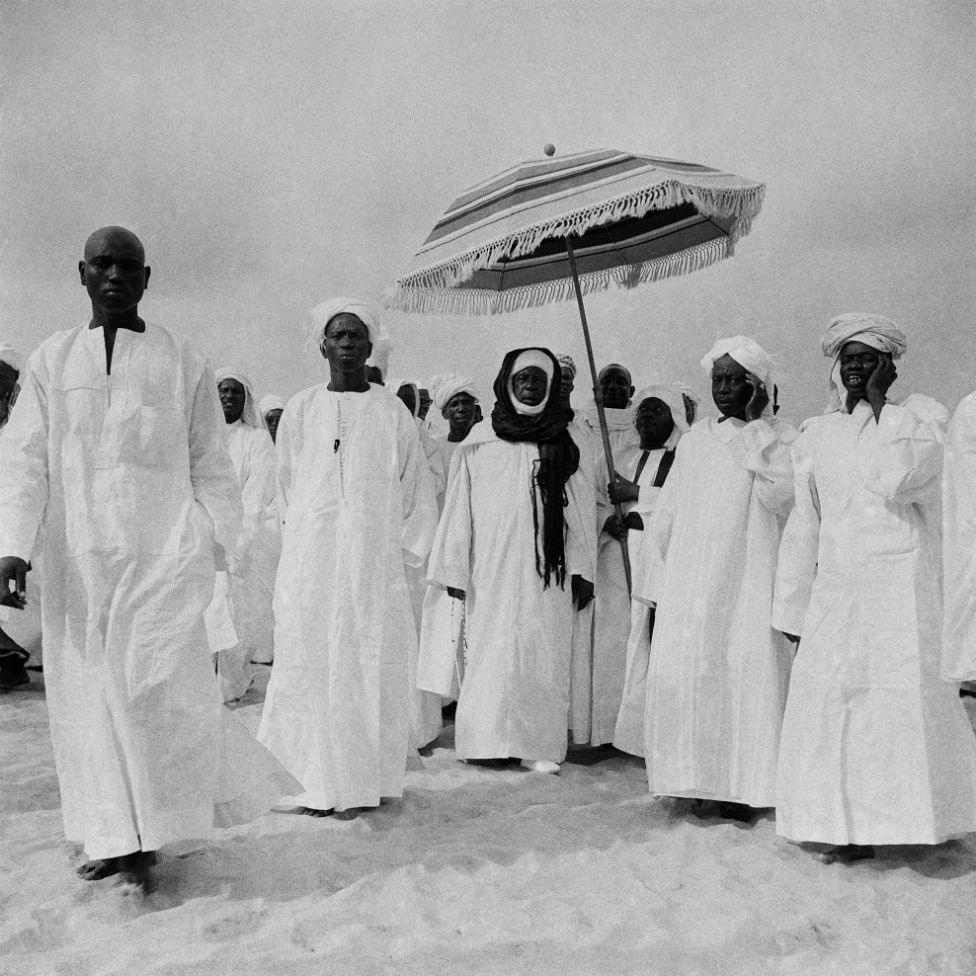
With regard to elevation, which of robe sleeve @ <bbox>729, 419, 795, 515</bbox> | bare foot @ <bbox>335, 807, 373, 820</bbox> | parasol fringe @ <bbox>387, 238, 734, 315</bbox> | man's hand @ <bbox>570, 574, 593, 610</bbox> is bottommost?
bare foot @ <bbox>335, 807, 373, 820</bbox>

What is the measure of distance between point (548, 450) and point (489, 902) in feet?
9.64

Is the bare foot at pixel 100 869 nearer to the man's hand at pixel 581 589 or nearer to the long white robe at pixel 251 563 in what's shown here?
the man's hand at pixel 581 589

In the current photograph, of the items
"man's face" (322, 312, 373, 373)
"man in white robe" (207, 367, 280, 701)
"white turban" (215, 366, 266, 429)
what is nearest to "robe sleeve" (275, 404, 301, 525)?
"man's face" (322, 312, 373, 373)

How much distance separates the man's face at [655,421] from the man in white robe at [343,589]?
5.94 feet

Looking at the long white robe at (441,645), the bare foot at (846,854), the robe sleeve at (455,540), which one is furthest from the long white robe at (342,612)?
the bare foot at (846,854)

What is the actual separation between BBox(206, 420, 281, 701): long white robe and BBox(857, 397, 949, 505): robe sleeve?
4.28 m

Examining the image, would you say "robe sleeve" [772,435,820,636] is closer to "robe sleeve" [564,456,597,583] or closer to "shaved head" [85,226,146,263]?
"robe sleeve" [564,456,597,583]

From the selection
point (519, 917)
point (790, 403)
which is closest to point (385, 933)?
point (519, 917)

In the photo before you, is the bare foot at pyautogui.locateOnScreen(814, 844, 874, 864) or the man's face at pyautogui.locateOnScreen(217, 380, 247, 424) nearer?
the bare foot at pyautogui.locateOnScreen(814, 844, 874, 864)

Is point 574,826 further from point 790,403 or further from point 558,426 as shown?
point 790,403

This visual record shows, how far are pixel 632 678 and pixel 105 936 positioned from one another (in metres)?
3.25

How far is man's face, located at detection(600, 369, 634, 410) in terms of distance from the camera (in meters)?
7.40

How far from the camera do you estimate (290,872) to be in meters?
3.72

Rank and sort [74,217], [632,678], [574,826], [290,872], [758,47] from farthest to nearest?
[74,217] → [758,47] → [632,678] → [574,826] → [290,872]
